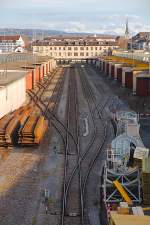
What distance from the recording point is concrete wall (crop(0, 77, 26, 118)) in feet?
83.0

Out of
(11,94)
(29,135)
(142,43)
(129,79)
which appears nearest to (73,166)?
(29,135)

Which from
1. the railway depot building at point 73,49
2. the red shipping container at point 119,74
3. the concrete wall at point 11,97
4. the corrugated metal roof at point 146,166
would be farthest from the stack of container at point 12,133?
the railway depot building at point 73,49

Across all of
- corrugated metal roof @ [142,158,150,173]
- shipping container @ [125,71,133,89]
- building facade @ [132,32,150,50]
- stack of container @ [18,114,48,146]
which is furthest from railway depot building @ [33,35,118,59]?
corrugated metal roof @ [142,158,150,173]

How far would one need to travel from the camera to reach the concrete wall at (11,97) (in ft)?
83.0

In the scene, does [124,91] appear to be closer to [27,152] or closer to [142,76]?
[142,76]

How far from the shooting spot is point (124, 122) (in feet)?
64.0

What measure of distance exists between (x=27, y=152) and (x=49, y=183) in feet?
14.3

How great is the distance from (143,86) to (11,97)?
44.3ft

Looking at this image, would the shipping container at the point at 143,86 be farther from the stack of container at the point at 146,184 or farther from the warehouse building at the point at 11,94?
the stack of container at the point at 146,184

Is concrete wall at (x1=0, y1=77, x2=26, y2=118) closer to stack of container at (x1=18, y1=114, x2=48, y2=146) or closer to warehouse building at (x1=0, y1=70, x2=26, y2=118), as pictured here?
warehouse building at (x1=0, y1=70, x2=26, y2=118)

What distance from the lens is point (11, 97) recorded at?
93.6 ft

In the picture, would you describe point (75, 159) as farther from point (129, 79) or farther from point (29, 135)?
point (129, 79)

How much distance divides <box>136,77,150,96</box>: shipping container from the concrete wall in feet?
33.5

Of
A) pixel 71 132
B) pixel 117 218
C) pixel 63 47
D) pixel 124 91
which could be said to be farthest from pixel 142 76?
pixel 63 47
